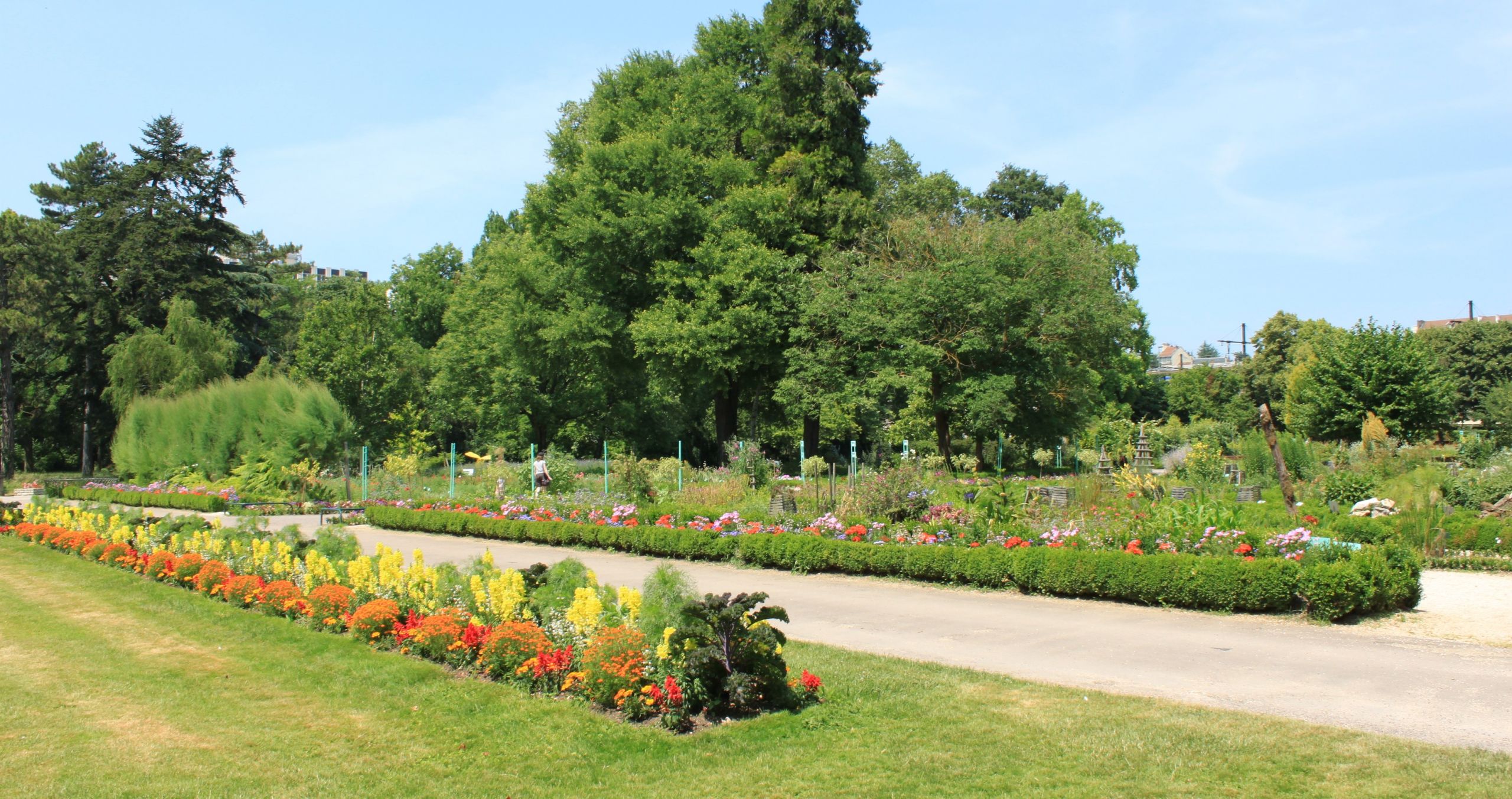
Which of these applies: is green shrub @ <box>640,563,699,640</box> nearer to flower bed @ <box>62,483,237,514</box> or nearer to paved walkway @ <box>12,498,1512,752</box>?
paved walkway @ <box>12,498,1512,752</box>

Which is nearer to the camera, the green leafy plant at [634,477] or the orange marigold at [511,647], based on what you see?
the orange marigold at [511,647]

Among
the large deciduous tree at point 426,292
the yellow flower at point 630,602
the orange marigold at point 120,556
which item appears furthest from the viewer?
the large deciduous tree at point 426,292

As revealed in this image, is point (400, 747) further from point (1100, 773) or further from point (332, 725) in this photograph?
point (1100, 773)

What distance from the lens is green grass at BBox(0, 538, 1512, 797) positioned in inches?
181

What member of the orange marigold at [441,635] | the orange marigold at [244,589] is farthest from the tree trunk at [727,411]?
the orange marigold at [441,635]

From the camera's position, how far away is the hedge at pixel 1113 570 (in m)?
8.70

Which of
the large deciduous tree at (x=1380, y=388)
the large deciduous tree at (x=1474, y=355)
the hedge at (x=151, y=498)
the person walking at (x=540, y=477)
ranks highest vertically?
the large deciduous tree at (x=1474, y=355)

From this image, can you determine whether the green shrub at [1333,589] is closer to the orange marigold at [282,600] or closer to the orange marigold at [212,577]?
the orange marigold at [282,600]

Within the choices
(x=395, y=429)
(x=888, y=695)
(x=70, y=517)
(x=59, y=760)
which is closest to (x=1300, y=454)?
(x=888, y=695)

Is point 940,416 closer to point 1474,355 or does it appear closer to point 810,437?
point 810,437

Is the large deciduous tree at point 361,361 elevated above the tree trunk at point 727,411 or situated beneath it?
elevated above

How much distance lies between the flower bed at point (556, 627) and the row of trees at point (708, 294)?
19488mm

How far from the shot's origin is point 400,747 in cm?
541

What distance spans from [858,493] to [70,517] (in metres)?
14.5
